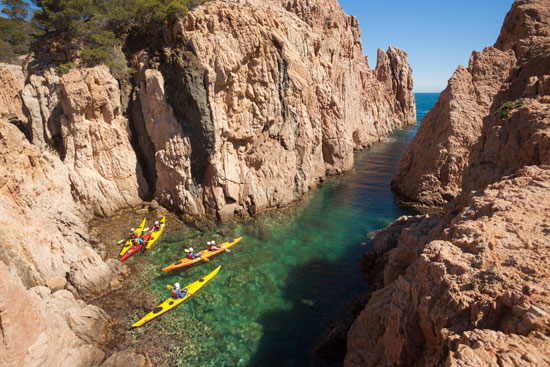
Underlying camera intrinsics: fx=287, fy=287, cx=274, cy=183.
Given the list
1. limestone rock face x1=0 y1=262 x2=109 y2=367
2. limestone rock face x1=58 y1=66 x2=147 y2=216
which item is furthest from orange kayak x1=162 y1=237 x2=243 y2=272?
limestone rock face x1=58 y1=66 x2=147 y2=216

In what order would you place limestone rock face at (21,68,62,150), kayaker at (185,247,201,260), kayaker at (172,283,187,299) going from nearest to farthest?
kayaker at (172,283,187,299), kayaker at (185,247,201,260), limestone rock face at (21,68,62,150)

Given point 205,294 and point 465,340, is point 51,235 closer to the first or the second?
point 205,294

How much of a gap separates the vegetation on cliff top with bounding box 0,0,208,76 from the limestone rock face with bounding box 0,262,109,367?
63.9 feet

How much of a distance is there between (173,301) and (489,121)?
58.3ft

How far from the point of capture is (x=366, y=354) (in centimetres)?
938

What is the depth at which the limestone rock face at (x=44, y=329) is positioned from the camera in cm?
812

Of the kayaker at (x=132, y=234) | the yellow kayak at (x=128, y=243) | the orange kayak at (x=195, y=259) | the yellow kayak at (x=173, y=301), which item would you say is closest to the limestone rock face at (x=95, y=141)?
the yellow kayak at (x=128, y=243)

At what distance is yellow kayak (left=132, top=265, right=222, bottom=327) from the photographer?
13844 millimetres

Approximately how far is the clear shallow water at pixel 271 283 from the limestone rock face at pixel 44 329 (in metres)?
2.07

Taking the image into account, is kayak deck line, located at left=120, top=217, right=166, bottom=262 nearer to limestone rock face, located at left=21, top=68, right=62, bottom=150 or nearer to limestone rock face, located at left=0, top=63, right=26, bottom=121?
limestone rock face, located at left=21, top=68, right=62, bottom=150

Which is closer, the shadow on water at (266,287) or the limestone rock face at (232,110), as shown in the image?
the shadow on water at (266,287)

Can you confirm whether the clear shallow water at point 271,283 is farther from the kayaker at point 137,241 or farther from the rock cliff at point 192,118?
the rock cliff at point 192,118

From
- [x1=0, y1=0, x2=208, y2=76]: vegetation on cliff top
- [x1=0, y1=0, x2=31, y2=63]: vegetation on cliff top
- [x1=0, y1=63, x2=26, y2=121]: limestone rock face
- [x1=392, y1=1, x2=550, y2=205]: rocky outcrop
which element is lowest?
[x1=392, y1=1, x2=550, y2=205]: rocky outcrop

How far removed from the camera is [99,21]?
24.7 m
